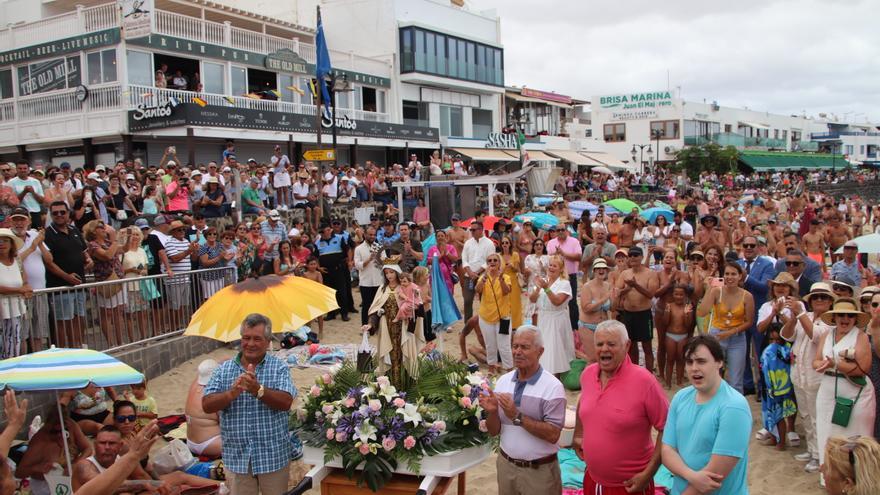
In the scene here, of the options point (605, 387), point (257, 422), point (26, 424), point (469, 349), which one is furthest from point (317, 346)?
point (605, 387)

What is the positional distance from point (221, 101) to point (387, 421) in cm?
2170

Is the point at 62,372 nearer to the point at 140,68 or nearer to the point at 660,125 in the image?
the point at 140,68

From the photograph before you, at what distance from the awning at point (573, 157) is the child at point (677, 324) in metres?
34.3

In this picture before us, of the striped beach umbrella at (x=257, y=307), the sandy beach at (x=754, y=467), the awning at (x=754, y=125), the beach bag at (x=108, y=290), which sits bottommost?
the sandy beach at (x=754, y=467)

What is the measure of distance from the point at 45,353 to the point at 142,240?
4939 millimetres

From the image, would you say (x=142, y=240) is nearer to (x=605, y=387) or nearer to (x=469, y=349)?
(x=469, y=349)

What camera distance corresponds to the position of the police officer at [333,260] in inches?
504

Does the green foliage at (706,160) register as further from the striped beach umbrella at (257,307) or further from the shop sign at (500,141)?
the striped beach umbrella at (257,307)

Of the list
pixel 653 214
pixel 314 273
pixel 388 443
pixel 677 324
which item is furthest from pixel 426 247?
pixel 388 443

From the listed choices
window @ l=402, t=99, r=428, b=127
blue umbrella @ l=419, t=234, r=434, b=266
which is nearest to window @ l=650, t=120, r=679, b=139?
window @ l=402, t=99, r=428, b=127

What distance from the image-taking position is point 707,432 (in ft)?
12.1

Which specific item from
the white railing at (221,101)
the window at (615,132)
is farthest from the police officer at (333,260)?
the window at (615,132)

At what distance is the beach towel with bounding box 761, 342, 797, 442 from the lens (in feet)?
22.5

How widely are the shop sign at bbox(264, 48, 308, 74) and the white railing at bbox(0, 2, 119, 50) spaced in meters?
5.78
